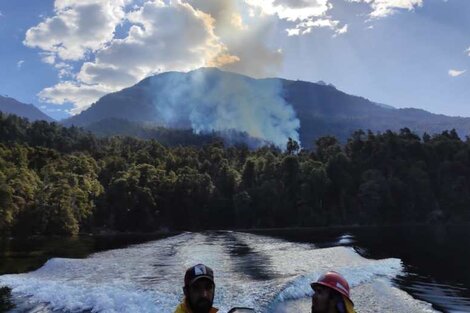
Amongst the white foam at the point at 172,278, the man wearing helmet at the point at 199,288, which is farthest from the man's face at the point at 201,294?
the white foam at the point at 172,278

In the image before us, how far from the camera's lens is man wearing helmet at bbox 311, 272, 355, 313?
214 inches

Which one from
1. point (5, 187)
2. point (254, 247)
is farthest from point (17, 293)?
point (5, 187)

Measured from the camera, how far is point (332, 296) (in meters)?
5.48

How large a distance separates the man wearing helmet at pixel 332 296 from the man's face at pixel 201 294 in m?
1.20

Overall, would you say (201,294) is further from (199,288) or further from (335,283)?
(335,283)

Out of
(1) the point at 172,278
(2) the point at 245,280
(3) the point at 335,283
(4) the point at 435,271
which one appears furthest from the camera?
(4) the point at 435,271

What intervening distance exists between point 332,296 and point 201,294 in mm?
1474

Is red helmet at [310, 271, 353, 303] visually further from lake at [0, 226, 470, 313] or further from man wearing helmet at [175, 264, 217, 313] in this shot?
lake at [0, 226, 470, 313]

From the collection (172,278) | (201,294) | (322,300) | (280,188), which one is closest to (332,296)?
(322,300)

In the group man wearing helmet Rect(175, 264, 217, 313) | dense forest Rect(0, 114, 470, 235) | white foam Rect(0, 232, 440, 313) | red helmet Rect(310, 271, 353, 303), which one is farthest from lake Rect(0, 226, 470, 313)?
dense forest Rect(0, 114, 470, 235)

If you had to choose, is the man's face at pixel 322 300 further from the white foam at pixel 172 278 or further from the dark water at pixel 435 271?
the dark water at pixel 435 271

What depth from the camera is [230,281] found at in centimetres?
2961

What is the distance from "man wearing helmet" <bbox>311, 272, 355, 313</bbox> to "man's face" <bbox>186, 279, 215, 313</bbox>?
1203 mm

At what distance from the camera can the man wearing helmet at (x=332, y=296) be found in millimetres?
5441
